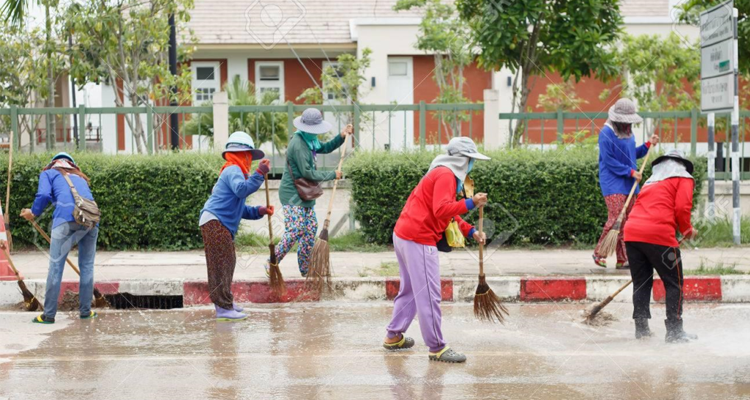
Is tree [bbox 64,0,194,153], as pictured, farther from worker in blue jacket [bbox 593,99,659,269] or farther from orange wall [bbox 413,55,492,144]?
orange wall [bbox 413,55,492,144]

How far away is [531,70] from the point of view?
1432cm

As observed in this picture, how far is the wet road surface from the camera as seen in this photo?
5910 mm

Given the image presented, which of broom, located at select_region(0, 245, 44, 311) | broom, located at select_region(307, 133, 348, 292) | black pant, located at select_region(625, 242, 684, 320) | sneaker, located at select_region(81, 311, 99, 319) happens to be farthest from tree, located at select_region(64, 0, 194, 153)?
black pant, located at select_region(625, 242, 684, 320)

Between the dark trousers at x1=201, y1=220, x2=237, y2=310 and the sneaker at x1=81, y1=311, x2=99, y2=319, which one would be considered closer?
the dark trousers at x1=201, y1=220, x2=237, y2=310

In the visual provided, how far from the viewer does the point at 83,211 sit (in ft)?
26.2

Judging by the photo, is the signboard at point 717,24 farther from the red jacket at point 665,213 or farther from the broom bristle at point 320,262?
the broom bristle at point 320,262

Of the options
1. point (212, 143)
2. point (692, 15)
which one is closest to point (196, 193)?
point (212, 143)

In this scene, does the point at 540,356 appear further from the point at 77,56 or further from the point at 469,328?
the point at 77,56

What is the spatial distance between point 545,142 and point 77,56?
728 centimetres

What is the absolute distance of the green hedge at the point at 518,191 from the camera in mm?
11328

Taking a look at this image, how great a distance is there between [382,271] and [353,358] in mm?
3051

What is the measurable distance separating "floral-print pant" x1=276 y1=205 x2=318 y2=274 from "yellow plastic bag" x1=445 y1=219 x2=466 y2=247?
256cm

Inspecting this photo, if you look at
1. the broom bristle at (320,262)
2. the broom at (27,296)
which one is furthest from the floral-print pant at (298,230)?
the broom at (27,296)

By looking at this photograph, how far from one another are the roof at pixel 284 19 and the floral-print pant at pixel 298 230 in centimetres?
1580
